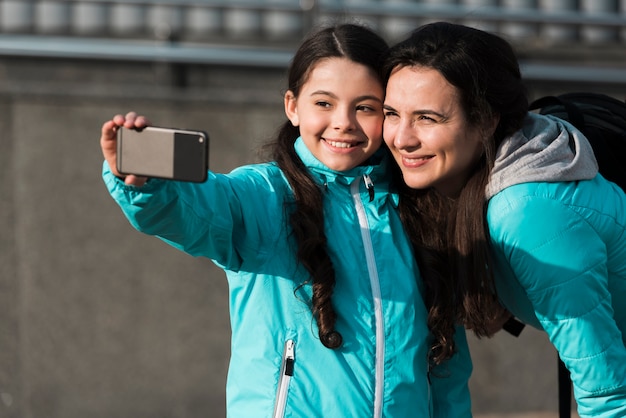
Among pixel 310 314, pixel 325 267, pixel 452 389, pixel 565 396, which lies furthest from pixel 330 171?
pixel 565 396

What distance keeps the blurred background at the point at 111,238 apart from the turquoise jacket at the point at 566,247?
232 centimetres

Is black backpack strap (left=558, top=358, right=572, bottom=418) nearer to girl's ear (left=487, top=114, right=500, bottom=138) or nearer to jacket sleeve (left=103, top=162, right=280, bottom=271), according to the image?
girl's ear (left=487, top=114, right=500, bottom=138)

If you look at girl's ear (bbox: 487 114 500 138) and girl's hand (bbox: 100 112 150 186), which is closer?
girl's hand (bbox: 100 112 150 186)

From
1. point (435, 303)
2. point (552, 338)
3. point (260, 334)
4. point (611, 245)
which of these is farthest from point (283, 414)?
point (611, 245)

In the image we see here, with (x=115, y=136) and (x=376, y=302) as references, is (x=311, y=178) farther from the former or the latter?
(x=115, y=136)

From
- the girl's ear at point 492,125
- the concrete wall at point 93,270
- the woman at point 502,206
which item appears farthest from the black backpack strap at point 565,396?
the concrete wall at point 93,270

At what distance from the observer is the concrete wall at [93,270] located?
4.96 meters

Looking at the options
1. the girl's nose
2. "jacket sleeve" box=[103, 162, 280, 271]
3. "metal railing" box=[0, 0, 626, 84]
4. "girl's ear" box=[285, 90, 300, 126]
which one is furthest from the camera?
"metal railing" box=[0, 0, 626, 84]

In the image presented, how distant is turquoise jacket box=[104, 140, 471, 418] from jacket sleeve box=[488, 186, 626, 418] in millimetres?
305

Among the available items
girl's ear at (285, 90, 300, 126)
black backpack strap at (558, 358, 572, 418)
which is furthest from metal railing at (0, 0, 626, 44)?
black backpack strap at (558, 358, 572, 418)

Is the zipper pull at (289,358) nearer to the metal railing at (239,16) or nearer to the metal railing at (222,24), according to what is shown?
the metal railing at (222,24)

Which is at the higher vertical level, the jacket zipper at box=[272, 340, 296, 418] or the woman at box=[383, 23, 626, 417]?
the woman at box=[383, 23, 626, 417]

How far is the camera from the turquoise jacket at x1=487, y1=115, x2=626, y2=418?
2629mm

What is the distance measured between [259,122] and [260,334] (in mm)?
2588
